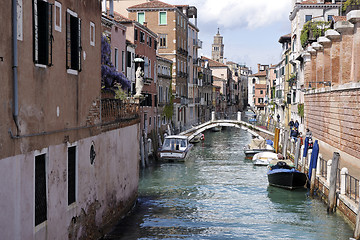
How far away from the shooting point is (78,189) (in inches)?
390

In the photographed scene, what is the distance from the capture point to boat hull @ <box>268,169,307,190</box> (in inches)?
794

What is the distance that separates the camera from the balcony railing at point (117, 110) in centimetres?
1204

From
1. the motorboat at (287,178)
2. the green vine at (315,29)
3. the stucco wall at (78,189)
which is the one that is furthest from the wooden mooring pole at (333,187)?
the green vine at (315,29)

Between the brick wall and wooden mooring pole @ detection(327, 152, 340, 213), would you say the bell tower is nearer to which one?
the brick wall

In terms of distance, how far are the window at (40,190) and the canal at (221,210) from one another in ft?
14.1

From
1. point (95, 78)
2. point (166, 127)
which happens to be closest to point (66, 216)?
point (95, 78)

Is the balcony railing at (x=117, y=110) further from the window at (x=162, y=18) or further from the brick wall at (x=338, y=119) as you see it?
the window at (x=162, y=18)

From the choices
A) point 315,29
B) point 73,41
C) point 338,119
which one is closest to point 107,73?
point 73,41

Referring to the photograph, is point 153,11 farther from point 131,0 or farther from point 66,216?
point 66,216

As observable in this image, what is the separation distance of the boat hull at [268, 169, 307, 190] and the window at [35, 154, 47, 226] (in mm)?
13685

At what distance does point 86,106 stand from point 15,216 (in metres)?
3.98

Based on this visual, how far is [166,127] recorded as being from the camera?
135 feet

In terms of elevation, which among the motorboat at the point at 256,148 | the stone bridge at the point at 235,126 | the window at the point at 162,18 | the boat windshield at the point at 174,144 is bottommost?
the motorboat at the point at 256,148

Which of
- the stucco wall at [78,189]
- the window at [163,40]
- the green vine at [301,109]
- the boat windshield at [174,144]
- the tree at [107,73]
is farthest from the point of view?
the window at [163,40]
